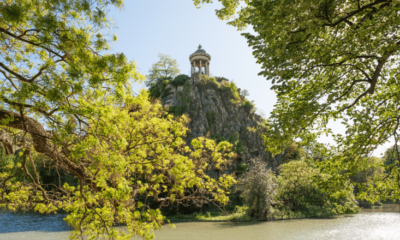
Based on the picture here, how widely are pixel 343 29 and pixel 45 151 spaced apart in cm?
662

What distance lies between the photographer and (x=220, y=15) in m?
7.64

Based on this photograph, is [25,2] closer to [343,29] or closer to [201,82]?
[343,29]

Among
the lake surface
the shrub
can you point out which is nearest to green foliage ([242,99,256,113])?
the shrub

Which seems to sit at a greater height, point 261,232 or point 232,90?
point 232,90

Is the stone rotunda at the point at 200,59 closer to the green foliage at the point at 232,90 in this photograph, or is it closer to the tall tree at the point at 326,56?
the green foliage at the point at 232,90

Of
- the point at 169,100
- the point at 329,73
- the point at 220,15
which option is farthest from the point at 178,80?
the point at 329,73

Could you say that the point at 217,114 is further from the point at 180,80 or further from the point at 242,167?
the point at 242,167

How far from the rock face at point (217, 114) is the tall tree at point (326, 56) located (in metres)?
25.8

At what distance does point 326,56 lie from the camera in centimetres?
469

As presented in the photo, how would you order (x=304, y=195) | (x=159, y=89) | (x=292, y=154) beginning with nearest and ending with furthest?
(x=304, y=195) < (x=292, y=154) < (x=159, y=89)

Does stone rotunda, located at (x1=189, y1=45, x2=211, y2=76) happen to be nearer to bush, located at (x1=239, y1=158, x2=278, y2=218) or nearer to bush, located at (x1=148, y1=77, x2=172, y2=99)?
bush, located at (x1=148, y1=77, x2=172, y2=99)

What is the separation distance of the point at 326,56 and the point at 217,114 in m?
30.8

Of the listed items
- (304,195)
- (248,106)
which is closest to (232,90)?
(248,106)

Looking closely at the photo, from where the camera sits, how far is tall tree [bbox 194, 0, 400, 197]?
3.95 metres
